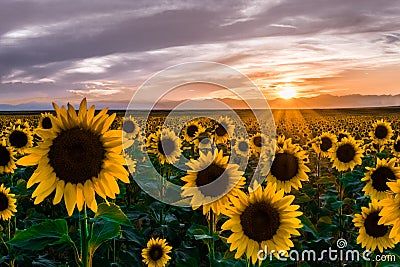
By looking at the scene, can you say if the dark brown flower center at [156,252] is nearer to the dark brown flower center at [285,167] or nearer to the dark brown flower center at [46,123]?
the dark brown flower center at [285,167]

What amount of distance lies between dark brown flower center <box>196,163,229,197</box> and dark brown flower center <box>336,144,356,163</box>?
175 inches

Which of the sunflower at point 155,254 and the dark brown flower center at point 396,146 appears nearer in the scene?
the sunflower at point 155,254

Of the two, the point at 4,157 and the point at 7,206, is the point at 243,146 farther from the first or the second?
the point at 7,206

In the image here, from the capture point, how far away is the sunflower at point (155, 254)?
5898mm

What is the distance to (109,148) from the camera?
10.3ft

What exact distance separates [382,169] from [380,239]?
4.68 feet

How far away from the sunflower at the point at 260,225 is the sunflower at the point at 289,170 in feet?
7.80

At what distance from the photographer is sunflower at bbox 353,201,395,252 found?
16.4ft

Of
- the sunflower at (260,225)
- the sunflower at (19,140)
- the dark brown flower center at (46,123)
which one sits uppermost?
the dark brown flower center at (46,123)

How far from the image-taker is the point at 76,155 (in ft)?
10.2

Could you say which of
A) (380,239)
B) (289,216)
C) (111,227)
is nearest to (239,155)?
(380,239)

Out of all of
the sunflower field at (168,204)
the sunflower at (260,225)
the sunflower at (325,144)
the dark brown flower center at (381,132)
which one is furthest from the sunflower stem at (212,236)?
the dark brown flower center at (381,132)

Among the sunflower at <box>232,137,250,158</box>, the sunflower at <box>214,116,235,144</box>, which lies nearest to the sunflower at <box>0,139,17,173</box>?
the sunflower at <box>232,137,250,158</box>

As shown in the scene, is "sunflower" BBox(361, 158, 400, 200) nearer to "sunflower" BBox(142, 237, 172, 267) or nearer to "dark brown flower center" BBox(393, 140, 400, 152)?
"sunflower" BBox(142, 237, 172, 267)
